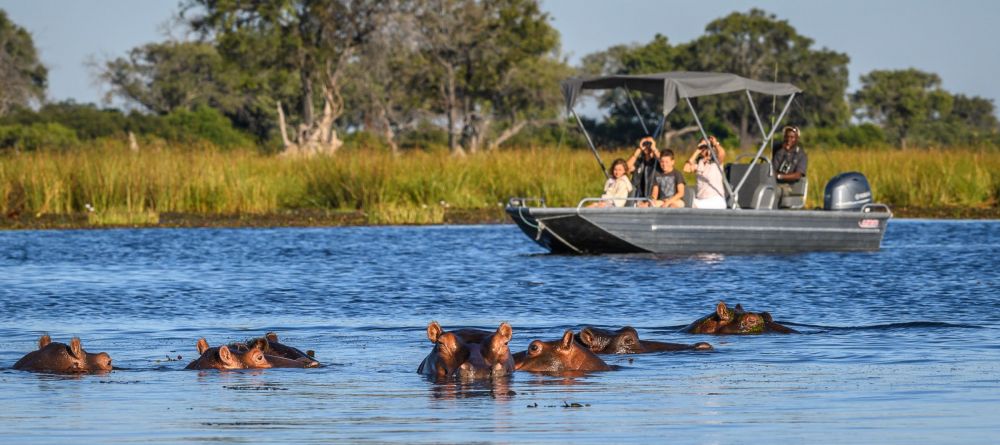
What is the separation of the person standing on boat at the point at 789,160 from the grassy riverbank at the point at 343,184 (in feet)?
25.0

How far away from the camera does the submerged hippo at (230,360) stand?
905cm

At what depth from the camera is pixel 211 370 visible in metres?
9.09

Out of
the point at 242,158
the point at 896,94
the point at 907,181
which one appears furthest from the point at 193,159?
the point at 896,94

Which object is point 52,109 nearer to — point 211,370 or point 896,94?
point 896,94

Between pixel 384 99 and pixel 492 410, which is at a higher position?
pixel 384 99

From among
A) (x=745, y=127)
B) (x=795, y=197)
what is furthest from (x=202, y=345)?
(x=745, y=127)

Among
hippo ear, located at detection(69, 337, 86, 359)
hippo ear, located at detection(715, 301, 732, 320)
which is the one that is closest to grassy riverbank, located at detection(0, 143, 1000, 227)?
hippo ear, located at detection(715, 301, 732, 320)

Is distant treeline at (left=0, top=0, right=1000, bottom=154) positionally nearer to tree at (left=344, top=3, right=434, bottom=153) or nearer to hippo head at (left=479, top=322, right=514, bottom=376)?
tree at (left=344, top=3, right=434, bottom=153)

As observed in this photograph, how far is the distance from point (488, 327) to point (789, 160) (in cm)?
769

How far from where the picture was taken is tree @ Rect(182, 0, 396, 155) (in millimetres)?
45031

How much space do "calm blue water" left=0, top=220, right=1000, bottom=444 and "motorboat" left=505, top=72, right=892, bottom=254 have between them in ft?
1.13

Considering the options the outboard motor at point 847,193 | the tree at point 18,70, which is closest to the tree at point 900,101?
the tree at point 18,70

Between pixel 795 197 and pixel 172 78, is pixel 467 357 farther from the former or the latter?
pixel 172 78

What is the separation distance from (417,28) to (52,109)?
13941 mm
